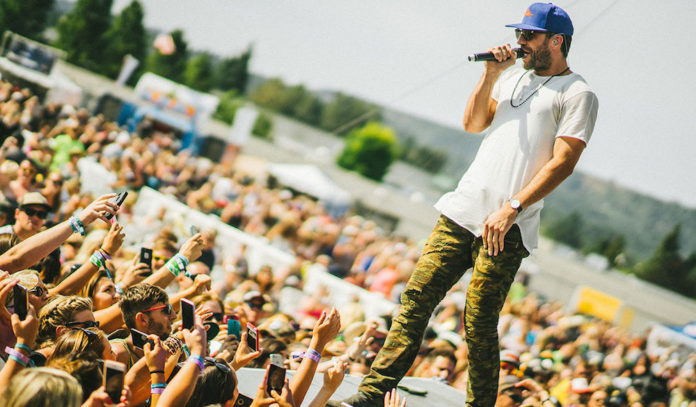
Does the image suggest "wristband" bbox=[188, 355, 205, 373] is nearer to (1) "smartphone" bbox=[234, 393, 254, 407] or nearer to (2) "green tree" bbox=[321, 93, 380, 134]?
(1) "smartphone" bbox=[234, 393, 254, 407]

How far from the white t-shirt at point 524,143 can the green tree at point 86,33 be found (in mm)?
60413

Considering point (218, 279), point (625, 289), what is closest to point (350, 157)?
point (625, 289)

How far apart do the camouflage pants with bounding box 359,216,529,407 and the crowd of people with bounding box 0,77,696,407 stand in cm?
18

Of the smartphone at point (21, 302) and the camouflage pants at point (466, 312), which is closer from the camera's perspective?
the smartphone at point (21, 302)

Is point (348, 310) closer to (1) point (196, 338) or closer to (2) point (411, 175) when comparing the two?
(1) point (196, 338)

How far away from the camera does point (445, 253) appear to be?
118 inches

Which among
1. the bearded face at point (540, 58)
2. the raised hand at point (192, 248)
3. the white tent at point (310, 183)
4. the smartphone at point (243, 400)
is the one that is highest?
the bearded face at point (540, 58)

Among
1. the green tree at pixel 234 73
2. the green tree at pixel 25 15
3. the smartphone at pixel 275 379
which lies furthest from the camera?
the green tree at pixel 234 73

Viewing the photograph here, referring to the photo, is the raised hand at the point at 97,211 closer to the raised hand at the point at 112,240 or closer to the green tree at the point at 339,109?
the raised hand at the point at 112,240

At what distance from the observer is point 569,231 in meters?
113

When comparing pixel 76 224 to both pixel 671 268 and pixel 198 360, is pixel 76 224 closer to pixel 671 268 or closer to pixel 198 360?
pixel 198 360

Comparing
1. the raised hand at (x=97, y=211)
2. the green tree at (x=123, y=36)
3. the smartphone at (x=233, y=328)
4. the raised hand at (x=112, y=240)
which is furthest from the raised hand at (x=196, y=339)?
the green tree at (x=123, y=36)

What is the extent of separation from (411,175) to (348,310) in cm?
9408

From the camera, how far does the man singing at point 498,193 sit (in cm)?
273
